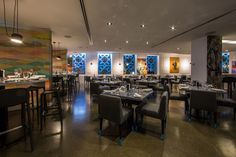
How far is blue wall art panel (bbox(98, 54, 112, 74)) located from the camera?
11.7 meters

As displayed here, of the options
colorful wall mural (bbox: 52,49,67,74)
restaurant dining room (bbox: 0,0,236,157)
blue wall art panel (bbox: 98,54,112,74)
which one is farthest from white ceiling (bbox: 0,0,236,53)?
blue wall art panel (bbox: 98,54,112,74)

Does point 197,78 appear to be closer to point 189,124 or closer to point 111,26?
point 189,124

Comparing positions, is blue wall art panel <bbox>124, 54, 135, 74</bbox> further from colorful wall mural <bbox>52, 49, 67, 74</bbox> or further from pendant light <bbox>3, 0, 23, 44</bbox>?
pendant light <bbox>3, 0, 23, 44</bbox>

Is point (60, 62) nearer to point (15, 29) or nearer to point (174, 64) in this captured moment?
point (15, 29)

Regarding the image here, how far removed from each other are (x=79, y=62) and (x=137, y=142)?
1023cm

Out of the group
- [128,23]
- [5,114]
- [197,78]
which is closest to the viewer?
[5,114]

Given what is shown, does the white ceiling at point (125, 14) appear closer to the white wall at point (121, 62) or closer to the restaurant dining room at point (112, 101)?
the restaurant dining room at point (112, 101)

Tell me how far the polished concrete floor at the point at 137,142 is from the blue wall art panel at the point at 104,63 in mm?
8605

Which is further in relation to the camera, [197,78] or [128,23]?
[197,78]

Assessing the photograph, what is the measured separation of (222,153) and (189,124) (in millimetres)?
1103

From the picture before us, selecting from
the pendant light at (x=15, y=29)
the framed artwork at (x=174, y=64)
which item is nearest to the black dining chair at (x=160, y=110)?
the pendant light at (x=15, y=29)

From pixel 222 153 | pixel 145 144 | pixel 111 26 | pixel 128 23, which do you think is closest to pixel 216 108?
pixel 222 153

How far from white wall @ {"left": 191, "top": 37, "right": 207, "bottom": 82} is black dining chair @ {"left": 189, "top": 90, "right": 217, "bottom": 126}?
10.9 feet

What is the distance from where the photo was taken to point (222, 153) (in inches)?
82.3
